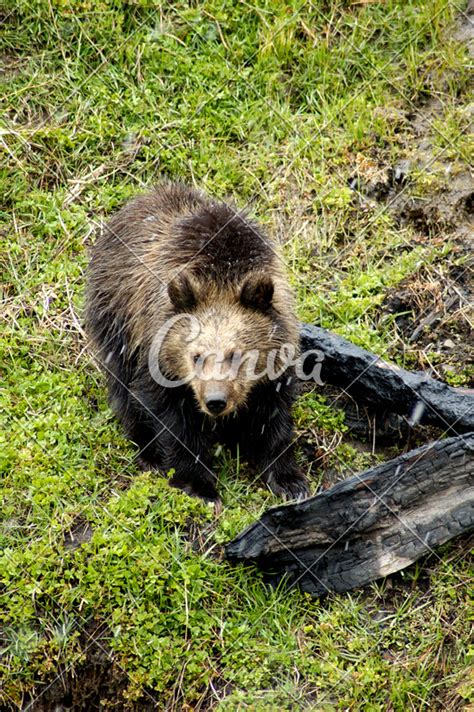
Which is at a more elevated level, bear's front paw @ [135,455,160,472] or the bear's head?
the bear's head

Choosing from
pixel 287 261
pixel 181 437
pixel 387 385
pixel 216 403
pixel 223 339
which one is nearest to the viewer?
pixel 216 403

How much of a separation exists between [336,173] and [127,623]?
435cm

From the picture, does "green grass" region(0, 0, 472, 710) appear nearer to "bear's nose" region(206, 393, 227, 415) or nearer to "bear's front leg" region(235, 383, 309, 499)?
"bear's front leg" region(235, 383, 309, 499)

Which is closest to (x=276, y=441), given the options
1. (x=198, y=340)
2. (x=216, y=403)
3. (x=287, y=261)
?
(x=216, y=403)

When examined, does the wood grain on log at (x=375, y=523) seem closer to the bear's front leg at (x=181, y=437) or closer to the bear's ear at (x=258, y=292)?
the bear's front leg at (x=181, y=437)

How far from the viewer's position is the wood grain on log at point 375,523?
5.75m

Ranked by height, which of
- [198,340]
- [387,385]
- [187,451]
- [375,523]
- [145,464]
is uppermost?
[198,340]

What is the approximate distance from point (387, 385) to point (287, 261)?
180cm

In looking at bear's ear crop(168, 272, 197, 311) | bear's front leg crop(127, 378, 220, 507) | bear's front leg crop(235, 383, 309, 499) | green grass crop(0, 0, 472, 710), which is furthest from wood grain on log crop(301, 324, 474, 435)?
bear's ear crop(168, 272, 197, 311)

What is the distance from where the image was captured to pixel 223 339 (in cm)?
593

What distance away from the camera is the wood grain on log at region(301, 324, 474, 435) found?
245 inches

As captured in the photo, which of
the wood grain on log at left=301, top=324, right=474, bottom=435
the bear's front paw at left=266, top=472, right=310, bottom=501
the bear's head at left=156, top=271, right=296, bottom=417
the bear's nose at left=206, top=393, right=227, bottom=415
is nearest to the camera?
the bear's nose at left=206, top=393, right=227, bottom=415

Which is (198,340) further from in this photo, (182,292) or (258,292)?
(258,292)

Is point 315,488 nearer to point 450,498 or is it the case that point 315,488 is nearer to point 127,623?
point 450,498
